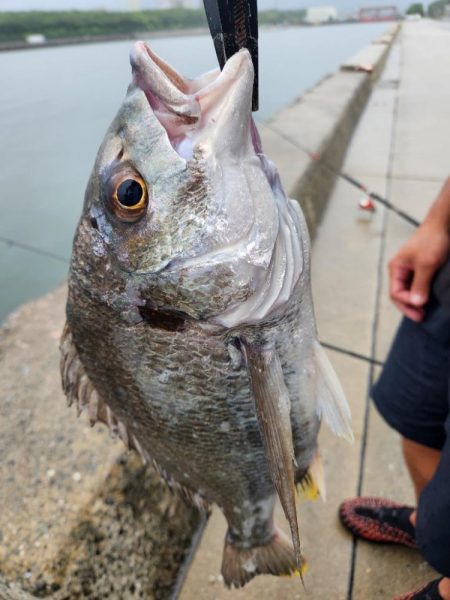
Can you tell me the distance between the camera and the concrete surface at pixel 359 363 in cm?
176

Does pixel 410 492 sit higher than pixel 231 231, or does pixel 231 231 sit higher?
Answer: pixel 231 231

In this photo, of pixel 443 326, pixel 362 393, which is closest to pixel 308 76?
pixel 362 393

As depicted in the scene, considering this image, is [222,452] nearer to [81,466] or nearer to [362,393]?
[81,466]

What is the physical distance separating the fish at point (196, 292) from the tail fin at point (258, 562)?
0.35 meters

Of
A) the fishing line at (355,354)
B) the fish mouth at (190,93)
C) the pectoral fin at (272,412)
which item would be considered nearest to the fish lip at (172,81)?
the fish mouth at (190,93)

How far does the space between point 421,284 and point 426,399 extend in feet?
1.19

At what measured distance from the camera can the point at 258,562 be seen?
1431mm

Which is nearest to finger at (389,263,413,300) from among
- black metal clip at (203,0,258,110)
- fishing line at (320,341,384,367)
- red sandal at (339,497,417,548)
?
red sandal at (339,497,417,548)

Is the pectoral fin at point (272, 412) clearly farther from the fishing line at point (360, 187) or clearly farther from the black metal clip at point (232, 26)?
the fishing line at point (360, 187)

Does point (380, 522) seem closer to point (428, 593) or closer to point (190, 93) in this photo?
point (428, 593)

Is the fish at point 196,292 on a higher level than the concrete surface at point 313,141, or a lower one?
higher

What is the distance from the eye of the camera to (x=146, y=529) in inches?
61.9

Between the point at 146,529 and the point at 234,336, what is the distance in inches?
36.4

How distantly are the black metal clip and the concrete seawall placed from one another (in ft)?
4.06
